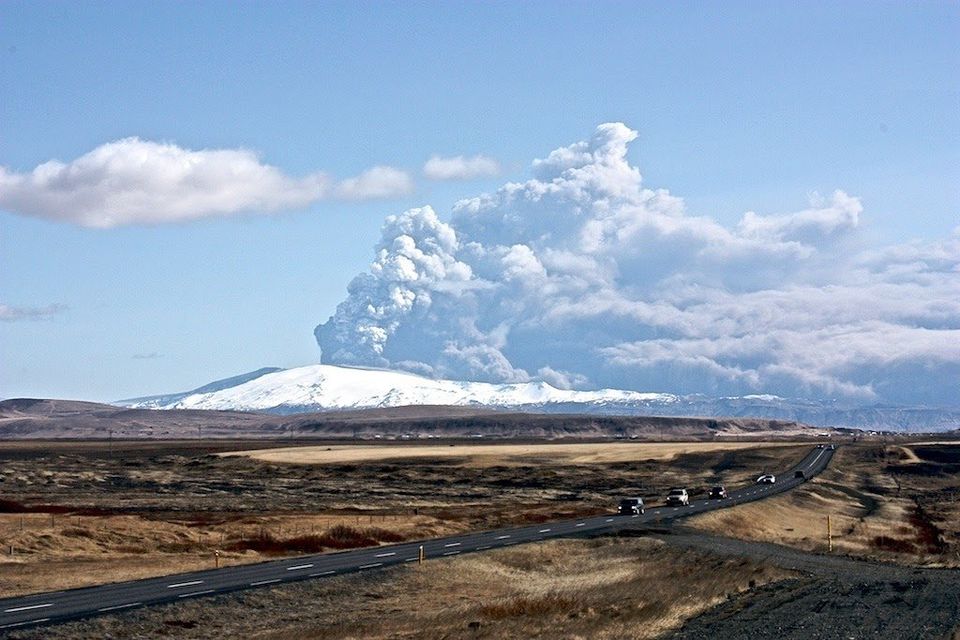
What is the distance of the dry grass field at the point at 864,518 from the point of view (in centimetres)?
6806

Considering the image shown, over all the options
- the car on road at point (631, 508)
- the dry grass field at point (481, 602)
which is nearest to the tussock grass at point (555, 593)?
the dry grass field at point (481, 602)

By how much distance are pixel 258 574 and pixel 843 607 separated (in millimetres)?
21872

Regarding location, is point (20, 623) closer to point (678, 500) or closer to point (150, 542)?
point (150, 542)

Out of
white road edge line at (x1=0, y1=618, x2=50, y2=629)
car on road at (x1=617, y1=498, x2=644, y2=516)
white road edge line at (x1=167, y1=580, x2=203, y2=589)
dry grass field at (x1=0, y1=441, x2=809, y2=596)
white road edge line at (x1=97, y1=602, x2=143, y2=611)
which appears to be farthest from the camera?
car on road at (x1=617, y1=498, x2=644, y2=516)

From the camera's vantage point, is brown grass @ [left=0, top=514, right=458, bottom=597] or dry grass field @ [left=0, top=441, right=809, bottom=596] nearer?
brown grass @ [left=0, top=514, right=458, bottom=597]

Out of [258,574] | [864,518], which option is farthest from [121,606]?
[864,518]

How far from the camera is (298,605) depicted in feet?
138

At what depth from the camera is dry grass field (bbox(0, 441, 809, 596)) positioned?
59.3 meters

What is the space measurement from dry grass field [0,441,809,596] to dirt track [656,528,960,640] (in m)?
23.5

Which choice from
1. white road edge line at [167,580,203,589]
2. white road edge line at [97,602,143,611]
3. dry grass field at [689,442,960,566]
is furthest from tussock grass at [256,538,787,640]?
dry grass field at [689,442,960,566]

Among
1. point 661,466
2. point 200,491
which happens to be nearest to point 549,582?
point 200,491

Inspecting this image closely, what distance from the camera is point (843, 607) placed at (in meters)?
39.6

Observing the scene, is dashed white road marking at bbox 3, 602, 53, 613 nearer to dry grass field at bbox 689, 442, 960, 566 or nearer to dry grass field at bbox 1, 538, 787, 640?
dry grass field at bbox 1, 538, 787, 640

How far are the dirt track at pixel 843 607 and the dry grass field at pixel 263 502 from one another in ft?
77.2
